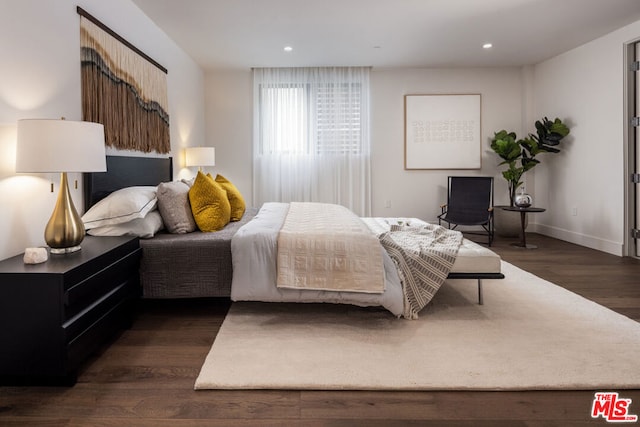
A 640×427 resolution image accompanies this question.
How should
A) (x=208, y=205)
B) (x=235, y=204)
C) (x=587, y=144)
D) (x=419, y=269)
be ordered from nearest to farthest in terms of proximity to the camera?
1. (x=419, y=269)
2. (x=208, y=205)
3. (x=235, y=204)
4. (x=587, y=144)

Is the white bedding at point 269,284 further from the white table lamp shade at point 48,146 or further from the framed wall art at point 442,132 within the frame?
the framed wall art at point 442,132

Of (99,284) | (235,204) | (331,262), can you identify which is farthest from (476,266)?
(99,284)

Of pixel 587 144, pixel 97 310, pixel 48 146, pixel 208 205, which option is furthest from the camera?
pixel 587 144

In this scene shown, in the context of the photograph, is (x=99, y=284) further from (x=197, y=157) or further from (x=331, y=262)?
(x=197, y=157)

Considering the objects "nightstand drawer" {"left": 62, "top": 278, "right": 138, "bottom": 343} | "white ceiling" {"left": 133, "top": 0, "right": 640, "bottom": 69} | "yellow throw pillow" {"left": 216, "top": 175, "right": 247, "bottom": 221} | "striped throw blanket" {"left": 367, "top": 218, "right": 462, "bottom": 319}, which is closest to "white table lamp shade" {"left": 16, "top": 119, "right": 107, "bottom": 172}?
"nightstand drawer" {"left": 62, "top": 278, "right": 138, "bottom": 343}

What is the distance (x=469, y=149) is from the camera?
639 cm

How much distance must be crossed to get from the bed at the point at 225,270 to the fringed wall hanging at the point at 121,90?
0.55 meters

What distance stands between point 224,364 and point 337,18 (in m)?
3.60

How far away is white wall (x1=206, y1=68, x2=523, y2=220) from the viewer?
6336 millimetres

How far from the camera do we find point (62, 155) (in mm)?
2045

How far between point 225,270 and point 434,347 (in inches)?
55.6

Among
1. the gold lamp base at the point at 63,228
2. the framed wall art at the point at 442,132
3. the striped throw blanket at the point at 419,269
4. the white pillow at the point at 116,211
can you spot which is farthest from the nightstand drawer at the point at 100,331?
the framed wall art at the point at 442,132

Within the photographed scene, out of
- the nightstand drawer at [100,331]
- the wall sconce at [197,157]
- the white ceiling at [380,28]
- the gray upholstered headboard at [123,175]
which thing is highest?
the white ceiling at [380,28]

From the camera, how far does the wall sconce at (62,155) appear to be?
6.59 feet
